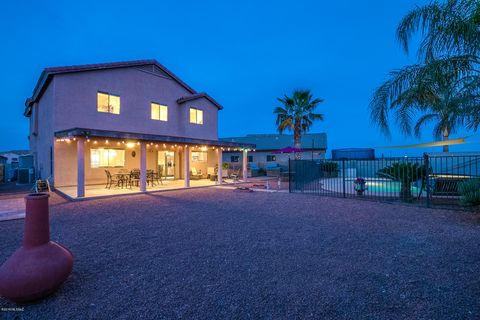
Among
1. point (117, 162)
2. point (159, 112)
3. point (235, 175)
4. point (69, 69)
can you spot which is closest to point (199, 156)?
point (235, 175)

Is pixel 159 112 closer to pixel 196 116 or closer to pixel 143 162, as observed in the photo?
pixel 196 116

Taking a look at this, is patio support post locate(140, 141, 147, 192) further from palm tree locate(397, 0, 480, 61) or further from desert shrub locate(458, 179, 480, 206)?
desert shrub locate(458, 179, 480, 206)

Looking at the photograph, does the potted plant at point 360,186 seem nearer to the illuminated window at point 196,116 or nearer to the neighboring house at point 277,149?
the illuminated window at point 196,116

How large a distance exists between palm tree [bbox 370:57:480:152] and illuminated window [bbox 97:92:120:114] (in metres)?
14.6

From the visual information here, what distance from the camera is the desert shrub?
7.55 metres

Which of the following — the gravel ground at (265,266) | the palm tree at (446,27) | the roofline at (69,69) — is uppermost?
the roofline at (69,69)

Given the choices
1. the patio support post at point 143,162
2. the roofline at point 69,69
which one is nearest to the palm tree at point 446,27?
the patio support post at point 143,162

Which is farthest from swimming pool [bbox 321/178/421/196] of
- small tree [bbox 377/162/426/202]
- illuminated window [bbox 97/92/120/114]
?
illuminated window [bbox 97/92/120/114]

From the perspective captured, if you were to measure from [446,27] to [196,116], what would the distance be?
16477mm

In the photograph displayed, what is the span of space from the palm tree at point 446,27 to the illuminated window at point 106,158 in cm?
1612

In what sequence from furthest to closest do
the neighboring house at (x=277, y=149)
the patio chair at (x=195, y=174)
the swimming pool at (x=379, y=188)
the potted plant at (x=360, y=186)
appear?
the neighboring house at (x=277, y=149)
the patio chair at (x=195, y=174)
the potted plant at (x=360, y=186)
the swimming pool at (x=379, y=188)

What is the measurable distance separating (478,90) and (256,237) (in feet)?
20.6

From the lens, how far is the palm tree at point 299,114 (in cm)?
2178

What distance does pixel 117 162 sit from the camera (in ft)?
53.1
